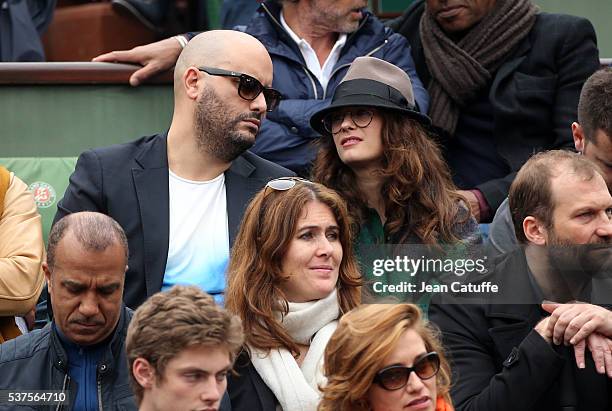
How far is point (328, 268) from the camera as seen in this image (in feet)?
16.5

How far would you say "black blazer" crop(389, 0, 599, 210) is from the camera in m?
6.61

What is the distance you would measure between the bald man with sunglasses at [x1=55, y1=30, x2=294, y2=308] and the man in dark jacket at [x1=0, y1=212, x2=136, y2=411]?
752 millimetres

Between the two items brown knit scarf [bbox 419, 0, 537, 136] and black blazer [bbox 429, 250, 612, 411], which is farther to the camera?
brown knit scarf [bbox 419, 0, 537, 136]

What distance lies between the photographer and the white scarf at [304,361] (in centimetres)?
472

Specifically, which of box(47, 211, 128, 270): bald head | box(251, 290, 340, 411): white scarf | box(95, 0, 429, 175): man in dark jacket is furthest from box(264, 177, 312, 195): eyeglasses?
box(95, 0, 429, 175): man in dark jacket

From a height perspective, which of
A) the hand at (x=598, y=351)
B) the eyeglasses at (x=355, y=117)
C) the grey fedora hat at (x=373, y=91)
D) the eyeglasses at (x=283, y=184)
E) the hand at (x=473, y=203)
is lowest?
the hand at (x=598, y=351)

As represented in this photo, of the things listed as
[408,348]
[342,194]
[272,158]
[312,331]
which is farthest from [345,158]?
[408,348]

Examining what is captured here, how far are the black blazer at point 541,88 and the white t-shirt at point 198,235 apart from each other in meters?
1.32

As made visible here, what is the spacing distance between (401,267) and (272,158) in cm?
155

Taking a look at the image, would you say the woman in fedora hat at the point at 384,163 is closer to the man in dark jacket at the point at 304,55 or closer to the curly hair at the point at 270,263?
the man in dark jacket at the point at 304,55

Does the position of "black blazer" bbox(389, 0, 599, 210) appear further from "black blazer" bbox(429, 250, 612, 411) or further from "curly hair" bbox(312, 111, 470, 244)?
"black blazer" bbox(429, 250, 612, 411)

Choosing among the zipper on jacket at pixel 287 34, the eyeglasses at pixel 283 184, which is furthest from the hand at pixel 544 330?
the zipper on jacket at pixel 287 34

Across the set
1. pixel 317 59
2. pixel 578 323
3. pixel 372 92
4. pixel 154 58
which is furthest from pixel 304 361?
pixel 154 58

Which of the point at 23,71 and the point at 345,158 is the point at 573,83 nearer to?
the point at 345,158
